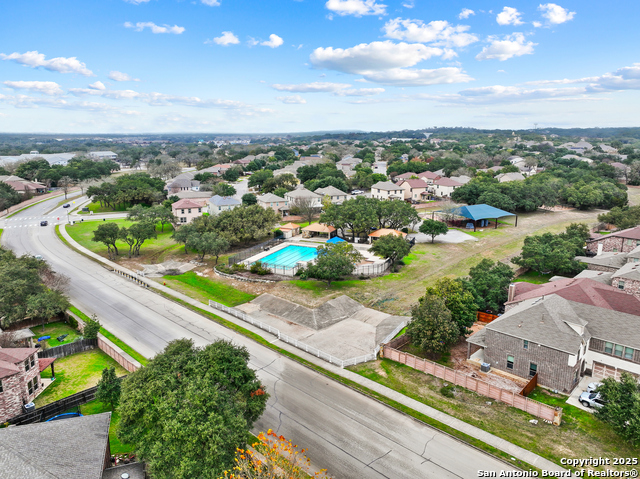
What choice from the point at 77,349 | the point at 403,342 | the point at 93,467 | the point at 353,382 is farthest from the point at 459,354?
the point at 77,349

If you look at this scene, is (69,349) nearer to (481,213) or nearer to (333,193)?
(333,193)

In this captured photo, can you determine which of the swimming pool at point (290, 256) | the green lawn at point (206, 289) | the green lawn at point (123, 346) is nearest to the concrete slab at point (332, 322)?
the green lawn at point (206, 289)

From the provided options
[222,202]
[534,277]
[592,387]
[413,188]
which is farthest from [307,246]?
[413,188]

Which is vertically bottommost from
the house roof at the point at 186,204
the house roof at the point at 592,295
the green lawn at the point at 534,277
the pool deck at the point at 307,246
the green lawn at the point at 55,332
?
the green lawn at the point at 55,332

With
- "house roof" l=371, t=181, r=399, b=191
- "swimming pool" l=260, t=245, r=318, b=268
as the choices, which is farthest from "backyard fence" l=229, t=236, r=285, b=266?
"house roof" l=371, t=181, r=399, b=191

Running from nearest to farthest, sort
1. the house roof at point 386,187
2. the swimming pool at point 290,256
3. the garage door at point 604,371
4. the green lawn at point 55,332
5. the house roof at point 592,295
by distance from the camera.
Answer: the garage door at point 604,371, the house roof at point 592,295, the green lawn at point 55,332, the swimming pool at point 290,256, the house roof at point 386,187

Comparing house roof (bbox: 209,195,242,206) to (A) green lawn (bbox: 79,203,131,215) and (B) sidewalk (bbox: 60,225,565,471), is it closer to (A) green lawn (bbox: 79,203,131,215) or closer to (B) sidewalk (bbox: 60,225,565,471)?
(A) green lawn (bbox: 79,203,131,215)

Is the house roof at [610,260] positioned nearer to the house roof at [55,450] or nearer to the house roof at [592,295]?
the house roof at [592,295]
